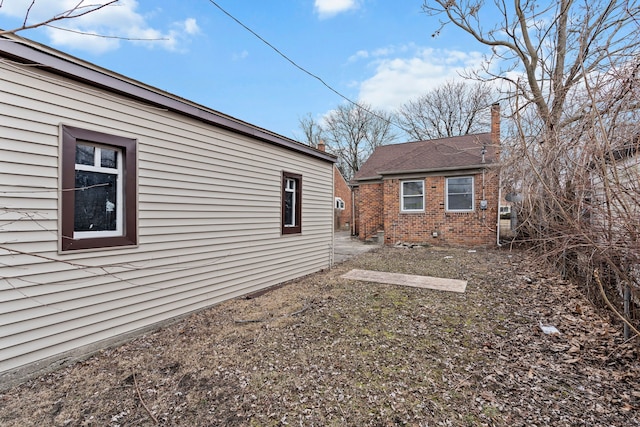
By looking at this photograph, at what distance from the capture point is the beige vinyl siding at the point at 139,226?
2727 mm

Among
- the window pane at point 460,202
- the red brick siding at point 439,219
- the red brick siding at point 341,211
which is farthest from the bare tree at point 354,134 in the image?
the window pane at point 460,202

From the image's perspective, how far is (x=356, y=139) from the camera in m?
28.2

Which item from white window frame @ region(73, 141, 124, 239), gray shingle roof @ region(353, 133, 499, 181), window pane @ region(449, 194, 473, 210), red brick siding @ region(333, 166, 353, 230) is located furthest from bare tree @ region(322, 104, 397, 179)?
white window frame @ region(73, 141, 124, 239)

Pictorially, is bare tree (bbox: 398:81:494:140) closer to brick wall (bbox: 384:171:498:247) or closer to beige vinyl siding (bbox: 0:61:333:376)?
brick wall (bbox: 384:171:498:247)

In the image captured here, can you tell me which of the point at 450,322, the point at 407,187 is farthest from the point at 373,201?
the point at 450,322

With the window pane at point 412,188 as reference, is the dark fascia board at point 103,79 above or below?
above

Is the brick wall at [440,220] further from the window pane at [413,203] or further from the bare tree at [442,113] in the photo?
the bare tree at [442,113]

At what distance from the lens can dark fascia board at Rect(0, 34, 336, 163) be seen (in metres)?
2.71

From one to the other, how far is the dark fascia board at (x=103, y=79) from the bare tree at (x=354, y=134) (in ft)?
78.1

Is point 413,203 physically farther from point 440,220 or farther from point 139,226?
point 139,226

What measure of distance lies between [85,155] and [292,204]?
4.04 meters

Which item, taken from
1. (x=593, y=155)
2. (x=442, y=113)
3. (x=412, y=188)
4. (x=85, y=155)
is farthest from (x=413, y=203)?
(x=442, y=113)

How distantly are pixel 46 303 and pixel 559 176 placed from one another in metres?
6.08

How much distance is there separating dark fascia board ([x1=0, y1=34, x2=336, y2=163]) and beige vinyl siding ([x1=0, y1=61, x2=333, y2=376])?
9 centimetres
